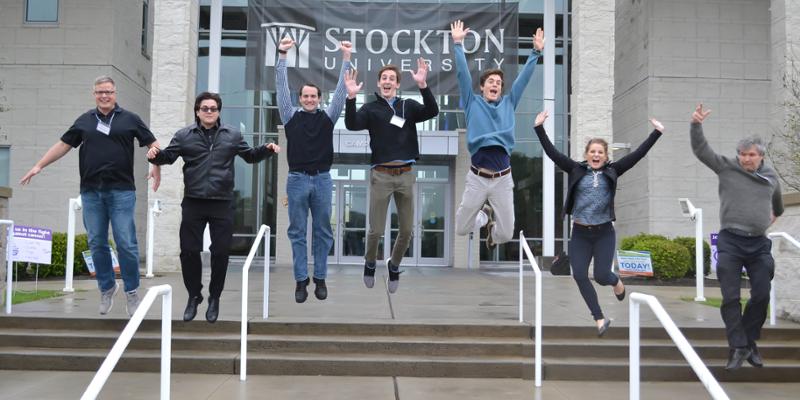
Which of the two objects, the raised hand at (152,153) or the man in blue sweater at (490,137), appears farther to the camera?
the man in blue sweater at (490,137)

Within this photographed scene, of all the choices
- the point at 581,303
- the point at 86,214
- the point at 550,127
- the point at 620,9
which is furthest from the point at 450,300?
the point at 620,9

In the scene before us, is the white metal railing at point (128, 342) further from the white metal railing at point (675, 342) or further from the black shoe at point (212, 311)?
the white metal railing at point (675, 342)

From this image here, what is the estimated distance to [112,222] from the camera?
648 centimetres

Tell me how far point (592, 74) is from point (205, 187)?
10.0 m

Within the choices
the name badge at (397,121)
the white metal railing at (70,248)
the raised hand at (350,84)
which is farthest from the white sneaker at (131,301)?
the white metal railing at (70,248)

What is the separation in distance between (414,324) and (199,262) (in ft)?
7.28

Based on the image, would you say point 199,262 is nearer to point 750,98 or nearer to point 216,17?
point 216,17

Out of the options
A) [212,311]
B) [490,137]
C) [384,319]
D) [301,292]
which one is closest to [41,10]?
[212,311]

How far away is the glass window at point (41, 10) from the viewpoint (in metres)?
17.0

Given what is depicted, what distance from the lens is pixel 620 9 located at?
59.3 feet

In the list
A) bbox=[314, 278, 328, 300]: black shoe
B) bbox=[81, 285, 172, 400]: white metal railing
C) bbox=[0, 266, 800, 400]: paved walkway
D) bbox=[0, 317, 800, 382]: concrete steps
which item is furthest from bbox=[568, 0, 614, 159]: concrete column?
bbox=[81, 285, 172, 400]: white metal railing

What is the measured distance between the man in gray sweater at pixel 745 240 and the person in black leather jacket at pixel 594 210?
791 millimetres

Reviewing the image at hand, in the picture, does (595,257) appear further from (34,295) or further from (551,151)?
(34,295)

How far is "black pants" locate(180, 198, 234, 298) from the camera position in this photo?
6.16 m
